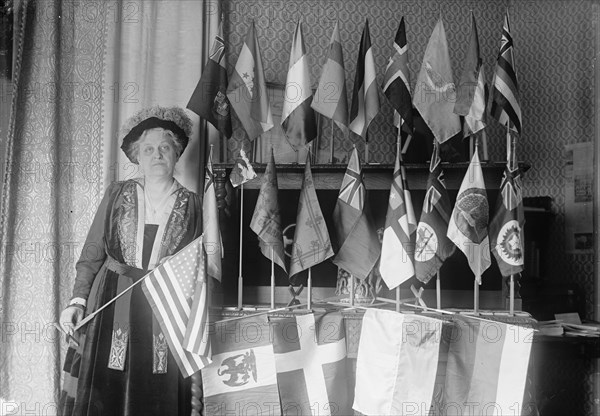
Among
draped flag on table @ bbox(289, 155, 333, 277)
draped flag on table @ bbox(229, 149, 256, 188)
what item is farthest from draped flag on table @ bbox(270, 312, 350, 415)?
draped flag on table @ bbox(229, 149, 256, 188)

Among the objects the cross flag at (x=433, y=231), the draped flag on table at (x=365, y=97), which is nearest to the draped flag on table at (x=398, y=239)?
the cross flag at (x=433, y=231)

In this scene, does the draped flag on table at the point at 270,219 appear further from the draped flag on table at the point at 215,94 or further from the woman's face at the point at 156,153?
the woman's face at the point at 156,153

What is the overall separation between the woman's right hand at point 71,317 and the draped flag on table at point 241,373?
731 mm

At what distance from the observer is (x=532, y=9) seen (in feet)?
12.5

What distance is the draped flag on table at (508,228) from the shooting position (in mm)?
2955

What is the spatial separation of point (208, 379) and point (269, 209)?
92cm

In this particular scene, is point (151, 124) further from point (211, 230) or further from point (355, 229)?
point (355, 229)

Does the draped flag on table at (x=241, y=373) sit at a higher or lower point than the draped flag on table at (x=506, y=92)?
lower

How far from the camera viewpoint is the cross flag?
298 centimetres

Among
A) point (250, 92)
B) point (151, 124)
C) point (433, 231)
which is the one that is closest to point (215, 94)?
point (250, 92)

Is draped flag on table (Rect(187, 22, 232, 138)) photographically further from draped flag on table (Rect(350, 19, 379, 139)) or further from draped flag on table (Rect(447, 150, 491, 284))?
draped flag on table (Rect(447, 150, 491, 284))

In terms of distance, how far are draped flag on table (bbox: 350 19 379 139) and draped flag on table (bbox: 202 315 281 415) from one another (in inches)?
46.0

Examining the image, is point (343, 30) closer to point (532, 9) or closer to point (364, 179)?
point (364, 179)

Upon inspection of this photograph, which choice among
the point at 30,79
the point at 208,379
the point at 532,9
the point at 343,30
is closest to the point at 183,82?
the point at 30,79
